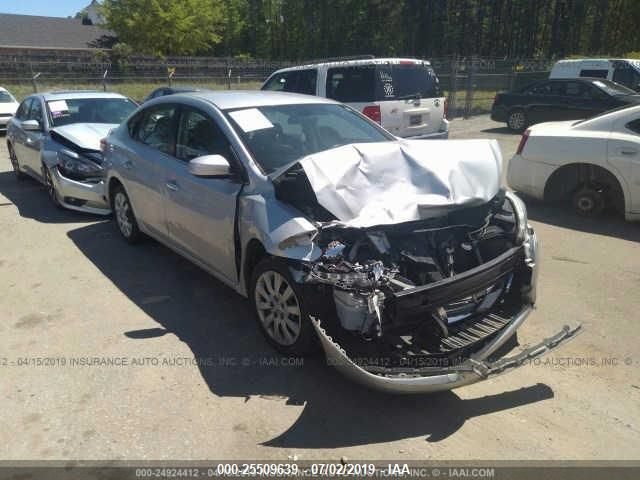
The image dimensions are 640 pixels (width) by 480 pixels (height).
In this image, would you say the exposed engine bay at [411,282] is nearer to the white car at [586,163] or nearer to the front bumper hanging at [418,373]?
the front bumper hanging at [418,373]

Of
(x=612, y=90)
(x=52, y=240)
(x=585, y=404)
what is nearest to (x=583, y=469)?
(x=585, y=404)

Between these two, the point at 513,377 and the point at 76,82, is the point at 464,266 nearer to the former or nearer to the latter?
the point at 513,377

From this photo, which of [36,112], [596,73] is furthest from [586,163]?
[596,73]

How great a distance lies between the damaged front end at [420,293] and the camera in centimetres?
280

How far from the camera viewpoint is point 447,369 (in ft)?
9.04

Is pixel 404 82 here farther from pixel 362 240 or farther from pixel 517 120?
pixel 517 120

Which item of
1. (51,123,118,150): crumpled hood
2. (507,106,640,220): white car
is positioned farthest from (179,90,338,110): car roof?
(507,106,640,220): white car

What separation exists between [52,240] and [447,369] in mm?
5297

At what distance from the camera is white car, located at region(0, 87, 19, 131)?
15.7 m

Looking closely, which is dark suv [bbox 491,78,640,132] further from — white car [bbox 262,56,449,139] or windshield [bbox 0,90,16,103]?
windshield [bbox 0,90,16,103]

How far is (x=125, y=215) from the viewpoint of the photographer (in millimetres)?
5754

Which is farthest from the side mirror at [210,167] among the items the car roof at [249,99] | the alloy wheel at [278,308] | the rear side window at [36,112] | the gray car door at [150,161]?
the rear side window at [36,112]

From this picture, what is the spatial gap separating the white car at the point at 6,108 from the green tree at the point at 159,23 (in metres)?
24.6

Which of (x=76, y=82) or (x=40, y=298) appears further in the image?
(x=76, y=82)
